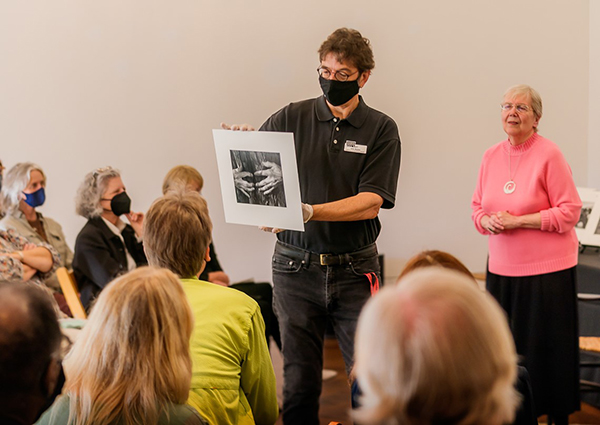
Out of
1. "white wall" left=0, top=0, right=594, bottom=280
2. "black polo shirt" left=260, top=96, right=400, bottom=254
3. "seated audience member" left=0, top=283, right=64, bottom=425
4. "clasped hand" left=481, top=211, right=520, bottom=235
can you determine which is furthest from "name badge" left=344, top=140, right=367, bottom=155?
"white wall" left=0, top=0, right=594, bottom=280

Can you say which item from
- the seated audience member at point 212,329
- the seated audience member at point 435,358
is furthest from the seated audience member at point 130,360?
the seated audience member at point 435,358

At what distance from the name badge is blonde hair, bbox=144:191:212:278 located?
825 millimetres

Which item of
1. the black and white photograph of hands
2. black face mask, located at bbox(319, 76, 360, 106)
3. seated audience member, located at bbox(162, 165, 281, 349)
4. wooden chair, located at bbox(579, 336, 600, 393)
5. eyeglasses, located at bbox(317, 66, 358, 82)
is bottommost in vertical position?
wooden chair, located at bbox(579, 336, 600, 393)

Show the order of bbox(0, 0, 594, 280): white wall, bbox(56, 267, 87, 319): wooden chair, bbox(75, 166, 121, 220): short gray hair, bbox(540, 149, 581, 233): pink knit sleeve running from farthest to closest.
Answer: bbox(0, 0, 594, 280): white wall < bbox(75, 166, 121, 220): short gray hair < bbox(56, 267, 87, 319): wooden chair < bbox(540, 149, 581, 233): pink knit sleeve

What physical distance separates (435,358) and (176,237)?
1.29 m

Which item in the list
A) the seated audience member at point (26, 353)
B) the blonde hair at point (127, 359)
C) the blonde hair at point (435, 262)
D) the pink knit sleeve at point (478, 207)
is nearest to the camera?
the seated audience member at point (26, 353)

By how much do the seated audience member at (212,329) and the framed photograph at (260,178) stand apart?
42cm

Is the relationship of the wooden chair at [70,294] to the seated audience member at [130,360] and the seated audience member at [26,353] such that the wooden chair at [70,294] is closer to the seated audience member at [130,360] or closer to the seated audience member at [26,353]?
the seated audience member at [130,360]

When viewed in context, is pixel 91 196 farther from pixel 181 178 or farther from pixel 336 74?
pixel 336 74

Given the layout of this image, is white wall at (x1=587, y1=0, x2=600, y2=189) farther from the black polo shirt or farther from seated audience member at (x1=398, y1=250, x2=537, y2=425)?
seated audience member at (x1=398, y1=250, x2=537, y2=425)

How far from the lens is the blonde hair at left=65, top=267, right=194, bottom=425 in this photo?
58.2 inches

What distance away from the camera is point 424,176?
6004mm

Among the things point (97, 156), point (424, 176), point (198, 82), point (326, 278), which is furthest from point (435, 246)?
point (326, 278)

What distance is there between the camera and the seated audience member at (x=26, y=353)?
4.06 ft
